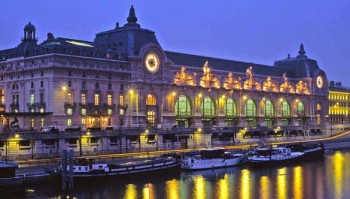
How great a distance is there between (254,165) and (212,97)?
160ft

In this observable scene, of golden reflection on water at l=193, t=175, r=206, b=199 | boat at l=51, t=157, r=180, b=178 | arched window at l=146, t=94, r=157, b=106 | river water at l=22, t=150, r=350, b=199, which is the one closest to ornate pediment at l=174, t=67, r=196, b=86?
arched window at l=146, t=94, r=157, b=106

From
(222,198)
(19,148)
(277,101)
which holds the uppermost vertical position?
(277,101)

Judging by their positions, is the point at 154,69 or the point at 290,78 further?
the point at 290,78

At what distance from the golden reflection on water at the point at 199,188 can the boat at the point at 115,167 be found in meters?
5.68

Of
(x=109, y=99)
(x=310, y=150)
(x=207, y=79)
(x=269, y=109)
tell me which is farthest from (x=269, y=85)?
(x=109, y=99)

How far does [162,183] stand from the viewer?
86.0m

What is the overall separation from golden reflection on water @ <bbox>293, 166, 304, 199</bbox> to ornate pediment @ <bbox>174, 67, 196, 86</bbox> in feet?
149

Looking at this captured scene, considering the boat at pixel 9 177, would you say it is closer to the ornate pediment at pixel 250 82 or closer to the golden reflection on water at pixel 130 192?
the golden reflection on water at pixel 130 192

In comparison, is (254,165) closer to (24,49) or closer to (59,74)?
(59,74)

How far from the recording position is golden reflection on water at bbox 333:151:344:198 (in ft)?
265

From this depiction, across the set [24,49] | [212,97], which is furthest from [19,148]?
[212,97]

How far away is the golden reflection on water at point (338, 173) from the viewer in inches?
3184

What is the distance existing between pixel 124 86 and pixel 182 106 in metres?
23.2

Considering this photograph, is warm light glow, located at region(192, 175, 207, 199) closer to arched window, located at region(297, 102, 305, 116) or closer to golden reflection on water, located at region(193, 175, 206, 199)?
golden reflection on water, located at region(193, 175, 206, 199)
